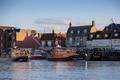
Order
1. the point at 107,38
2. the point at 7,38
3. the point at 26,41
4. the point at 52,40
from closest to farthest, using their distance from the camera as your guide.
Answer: the point at 107,38
the point at 52,40
the point at 26,41
the point at 7,38

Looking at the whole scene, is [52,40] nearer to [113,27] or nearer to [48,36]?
[48,36]

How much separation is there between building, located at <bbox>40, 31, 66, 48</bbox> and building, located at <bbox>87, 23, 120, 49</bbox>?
49.2 ft

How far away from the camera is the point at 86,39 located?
136875mm

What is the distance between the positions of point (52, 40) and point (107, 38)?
2329cm

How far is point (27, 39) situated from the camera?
153 m

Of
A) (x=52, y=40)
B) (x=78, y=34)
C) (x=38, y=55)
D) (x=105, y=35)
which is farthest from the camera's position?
(x=52, y=40)

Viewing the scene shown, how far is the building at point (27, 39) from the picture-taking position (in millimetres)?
152750

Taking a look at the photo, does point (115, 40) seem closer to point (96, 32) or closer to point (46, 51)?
point (96, 32)

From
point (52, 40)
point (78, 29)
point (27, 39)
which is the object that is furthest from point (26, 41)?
point (78, 29)

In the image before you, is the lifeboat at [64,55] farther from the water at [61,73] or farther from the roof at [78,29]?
the water at [61,73]

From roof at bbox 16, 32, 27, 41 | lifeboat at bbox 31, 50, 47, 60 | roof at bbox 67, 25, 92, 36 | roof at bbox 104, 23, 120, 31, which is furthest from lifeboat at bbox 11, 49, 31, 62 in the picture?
roof at bbox 16, 32, 27, 41

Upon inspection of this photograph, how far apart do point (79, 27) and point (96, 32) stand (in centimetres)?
791

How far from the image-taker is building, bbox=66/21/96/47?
137750mm

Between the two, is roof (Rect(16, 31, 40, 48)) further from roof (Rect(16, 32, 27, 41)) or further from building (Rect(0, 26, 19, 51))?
building (Rect(0, 26, 19, 51))
